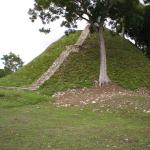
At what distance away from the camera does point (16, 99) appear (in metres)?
24.4

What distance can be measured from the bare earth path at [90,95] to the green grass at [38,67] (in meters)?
5.08

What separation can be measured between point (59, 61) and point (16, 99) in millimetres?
11435

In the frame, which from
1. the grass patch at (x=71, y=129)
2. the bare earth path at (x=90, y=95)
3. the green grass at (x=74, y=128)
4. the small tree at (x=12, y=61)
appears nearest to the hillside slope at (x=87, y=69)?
the bare earth path at (x=90, y=95)

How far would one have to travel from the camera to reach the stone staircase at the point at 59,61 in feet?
104

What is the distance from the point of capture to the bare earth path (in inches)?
941

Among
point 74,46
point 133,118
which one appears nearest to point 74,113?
point 133,118

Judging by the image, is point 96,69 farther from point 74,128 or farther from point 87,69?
point 74,128

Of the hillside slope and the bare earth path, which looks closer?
the bare earth path

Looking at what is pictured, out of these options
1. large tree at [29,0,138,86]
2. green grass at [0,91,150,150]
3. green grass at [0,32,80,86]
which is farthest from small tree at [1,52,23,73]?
green grass at [0,91,150,150]

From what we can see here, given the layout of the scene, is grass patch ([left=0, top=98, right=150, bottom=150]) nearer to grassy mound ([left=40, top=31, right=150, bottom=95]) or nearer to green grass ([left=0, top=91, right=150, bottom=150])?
green grass ([left=0, top=91, right=150, bottom=150])

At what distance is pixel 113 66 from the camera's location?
112 ft

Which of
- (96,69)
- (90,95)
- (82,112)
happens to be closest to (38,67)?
(96,69)

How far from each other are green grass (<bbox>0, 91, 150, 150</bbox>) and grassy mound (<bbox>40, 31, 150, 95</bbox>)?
27.0 ft

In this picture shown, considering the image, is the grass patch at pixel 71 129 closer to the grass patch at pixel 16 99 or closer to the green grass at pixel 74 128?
the green grass at pixel 74 128
